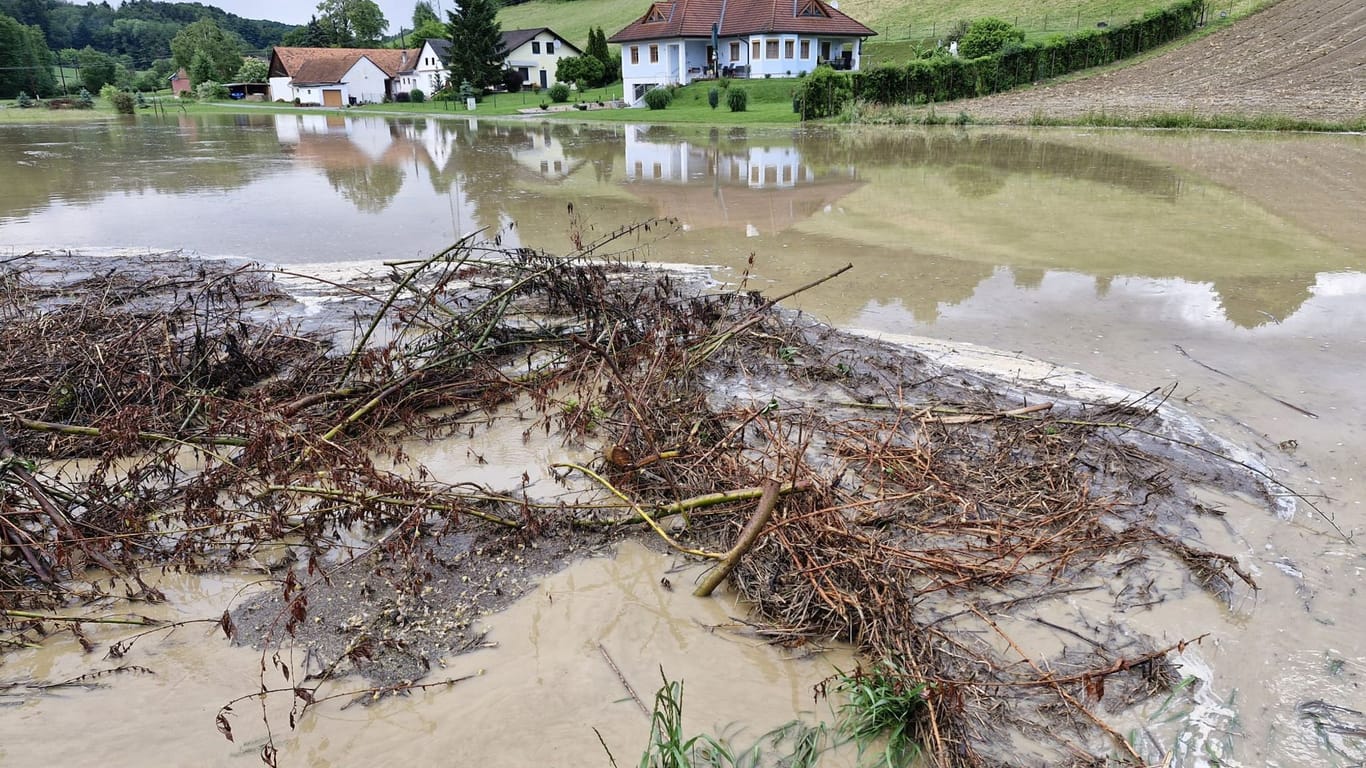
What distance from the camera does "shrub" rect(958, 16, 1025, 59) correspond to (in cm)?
4088

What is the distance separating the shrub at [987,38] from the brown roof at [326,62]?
168 ft

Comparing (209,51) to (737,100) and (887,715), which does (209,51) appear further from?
(887,715)

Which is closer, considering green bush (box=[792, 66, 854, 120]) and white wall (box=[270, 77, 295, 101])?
green bush (box=[792, 66, 854, 120])

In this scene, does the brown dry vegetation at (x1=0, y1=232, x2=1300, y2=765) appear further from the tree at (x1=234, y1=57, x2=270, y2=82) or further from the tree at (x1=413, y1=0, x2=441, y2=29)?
the tree at (x1=413, y1=0, x2=441, y2=29)

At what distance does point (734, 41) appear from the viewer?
166 feet

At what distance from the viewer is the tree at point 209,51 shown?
87375 mm

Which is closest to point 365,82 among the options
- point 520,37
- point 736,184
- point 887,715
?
point 520,37

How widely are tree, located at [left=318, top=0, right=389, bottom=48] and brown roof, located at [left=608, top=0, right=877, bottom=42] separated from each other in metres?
70.5

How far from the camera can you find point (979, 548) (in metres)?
3.98

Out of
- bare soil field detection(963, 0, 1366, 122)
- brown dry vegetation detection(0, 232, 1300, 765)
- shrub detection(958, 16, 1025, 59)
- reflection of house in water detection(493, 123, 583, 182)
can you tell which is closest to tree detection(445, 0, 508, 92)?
reflection of house in water detection(493, 123, 583, 182)

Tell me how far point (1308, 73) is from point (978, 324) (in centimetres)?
3301

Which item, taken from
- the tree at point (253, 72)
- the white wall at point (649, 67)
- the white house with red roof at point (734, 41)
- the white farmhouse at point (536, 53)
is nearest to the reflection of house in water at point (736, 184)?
the white house with red roof at point (734, 41)

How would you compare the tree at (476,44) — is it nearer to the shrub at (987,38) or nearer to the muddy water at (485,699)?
the shrub at (987,38)

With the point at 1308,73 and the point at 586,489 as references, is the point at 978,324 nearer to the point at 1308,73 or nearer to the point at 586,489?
the point at 586,489
